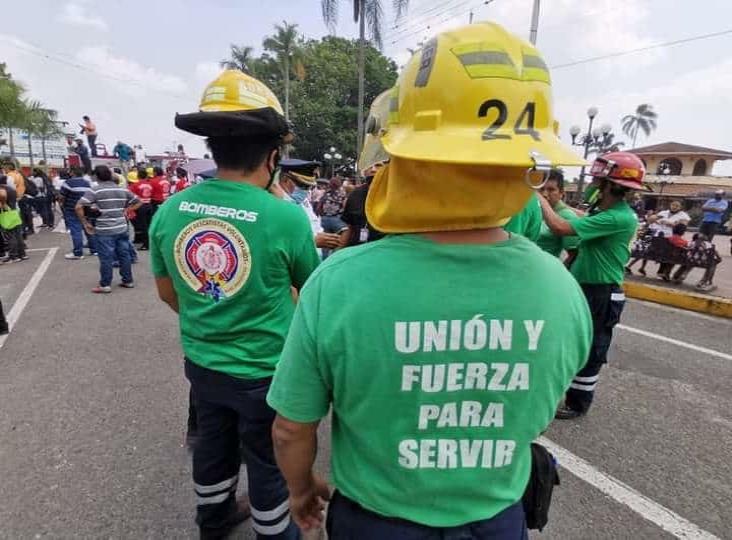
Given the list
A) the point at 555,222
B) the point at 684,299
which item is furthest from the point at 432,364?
the point at 684,299

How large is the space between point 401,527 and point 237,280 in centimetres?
105

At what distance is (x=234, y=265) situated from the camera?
1.67 meters

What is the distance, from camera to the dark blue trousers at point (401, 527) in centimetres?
98

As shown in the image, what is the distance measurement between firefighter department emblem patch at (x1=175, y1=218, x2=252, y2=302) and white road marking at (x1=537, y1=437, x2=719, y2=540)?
2370mm

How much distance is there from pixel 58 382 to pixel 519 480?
3913mm

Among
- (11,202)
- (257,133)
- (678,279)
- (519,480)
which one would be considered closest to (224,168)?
(257,133)

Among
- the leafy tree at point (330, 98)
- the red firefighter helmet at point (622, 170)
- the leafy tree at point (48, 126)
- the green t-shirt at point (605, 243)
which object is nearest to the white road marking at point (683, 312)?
the green t-shirt at point (605, 243)

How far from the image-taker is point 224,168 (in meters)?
1.75

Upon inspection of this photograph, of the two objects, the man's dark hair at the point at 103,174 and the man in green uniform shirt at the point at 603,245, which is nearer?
the man in green uniform shirt at the point at 603,245

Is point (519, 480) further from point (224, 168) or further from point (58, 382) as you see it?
point (58, 382)

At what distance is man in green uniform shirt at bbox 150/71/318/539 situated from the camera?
166 cm

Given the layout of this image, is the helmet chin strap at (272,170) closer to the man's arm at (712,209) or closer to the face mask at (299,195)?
the face mask at (299,195)

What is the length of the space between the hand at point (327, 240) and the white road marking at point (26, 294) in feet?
11.3

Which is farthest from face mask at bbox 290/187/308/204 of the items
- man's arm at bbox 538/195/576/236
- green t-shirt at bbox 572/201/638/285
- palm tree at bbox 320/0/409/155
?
palm tree at bbox 320/0/409/155
